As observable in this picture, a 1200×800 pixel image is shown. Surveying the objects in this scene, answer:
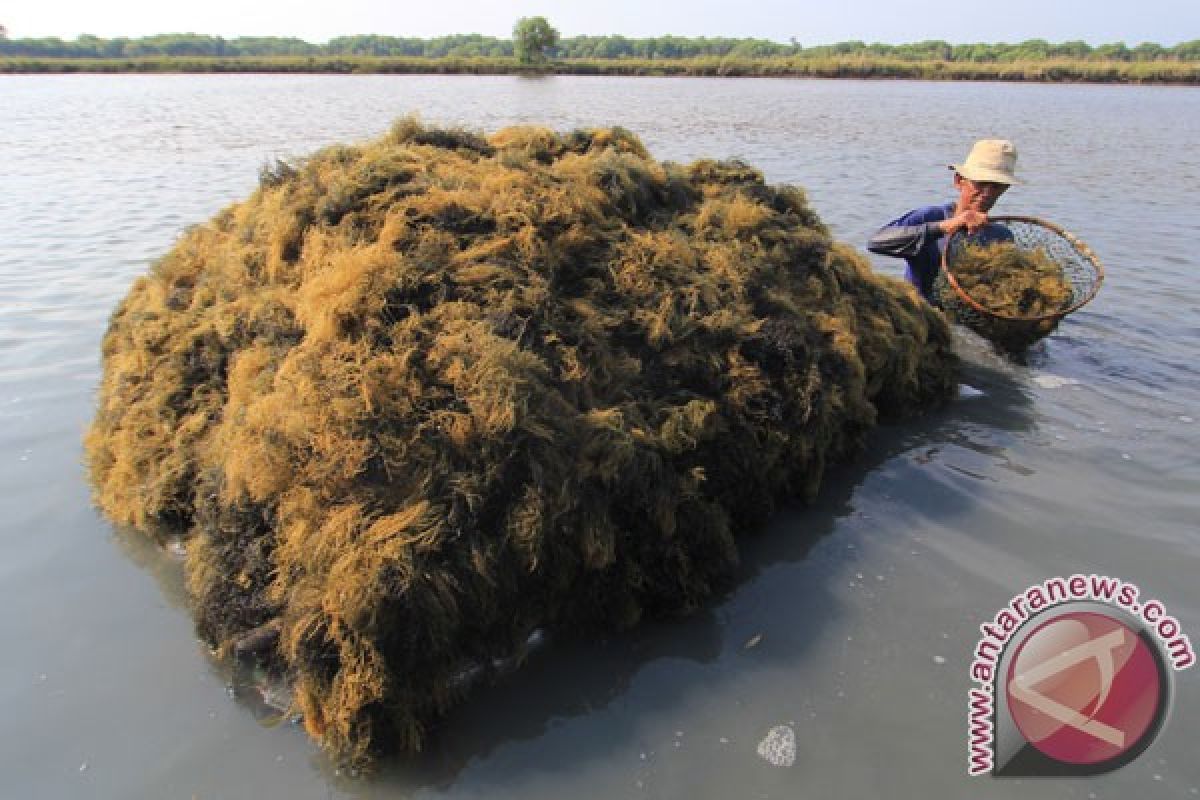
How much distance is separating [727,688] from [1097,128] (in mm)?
25770

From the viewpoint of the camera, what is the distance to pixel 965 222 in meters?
5.66

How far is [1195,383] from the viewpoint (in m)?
A: 5.73

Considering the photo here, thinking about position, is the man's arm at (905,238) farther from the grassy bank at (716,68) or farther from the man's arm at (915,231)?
Answer: the grassy bank at (716,68)

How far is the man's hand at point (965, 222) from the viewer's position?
221 inches

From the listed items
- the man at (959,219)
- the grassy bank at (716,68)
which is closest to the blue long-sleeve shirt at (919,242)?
the man at (959,219)

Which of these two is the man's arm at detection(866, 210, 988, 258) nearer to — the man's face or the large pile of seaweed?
the man's face

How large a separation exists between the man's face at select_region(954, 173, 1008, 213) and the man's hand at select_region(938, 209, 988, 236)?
0.05 metres

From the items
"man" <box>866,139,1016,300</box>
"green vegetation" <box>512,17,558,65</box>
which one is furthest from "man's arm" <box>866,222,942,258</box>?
"green vegetation" <box>512,17,558,65</box>

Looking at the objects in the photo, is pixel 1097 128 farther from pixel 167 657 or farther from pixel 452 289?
pixel 167 657

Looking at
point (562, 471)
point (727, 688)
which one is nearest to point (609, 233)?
point (562, 471)

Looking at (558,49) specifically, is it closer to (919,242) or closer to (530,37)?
(530,37)

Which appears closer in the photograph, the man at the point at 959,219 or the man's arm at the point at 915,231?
the man at the point at 959,219

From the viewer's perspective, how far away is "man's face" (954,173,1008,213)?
5543 mm

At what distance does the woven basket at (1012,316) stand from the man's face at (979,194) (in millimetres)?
136
